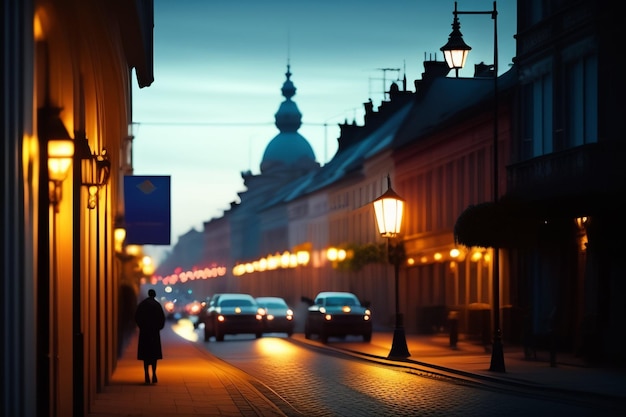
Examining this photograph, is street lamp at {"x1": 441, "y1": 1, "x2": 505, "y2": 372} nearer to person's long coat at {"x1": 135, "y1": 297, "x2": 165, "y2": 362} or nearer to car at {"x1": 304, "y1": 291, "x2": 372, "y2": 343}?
person's long coat at {"x1": 135, "y1": 297, "x2": 165, "y2": 362}

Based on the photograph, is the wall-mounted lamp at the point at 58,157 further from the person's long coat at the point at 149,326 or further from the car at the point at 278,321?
the car at the point at 278,321

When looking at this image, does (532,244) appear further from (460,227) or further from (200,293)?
(200,293)

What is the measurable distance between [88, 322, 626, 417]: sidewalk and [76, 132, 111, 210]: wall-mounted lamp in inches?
142

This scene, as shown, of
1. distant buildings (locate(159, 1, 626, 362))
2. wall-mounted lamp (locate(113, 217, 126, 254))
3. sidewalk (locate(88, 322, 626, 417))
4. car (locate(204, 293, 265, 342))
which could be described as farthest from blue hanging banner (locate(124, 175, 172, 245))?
car (locate(204, 293, 265, 342))

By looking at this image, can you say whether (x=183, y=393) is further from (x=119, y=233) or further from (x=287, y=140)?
(x=287, y=140)

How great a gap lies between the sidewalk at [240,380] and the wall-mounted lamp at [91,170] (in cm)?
359

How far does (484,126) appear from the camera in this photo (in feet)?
159

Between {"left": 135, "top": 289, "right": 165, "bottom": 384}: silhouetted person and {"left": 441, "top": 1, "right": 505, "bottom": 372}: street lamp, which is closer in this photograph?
{"left": 135, "top": 289, "right": 165, "bottom": 384}: silhouetted person

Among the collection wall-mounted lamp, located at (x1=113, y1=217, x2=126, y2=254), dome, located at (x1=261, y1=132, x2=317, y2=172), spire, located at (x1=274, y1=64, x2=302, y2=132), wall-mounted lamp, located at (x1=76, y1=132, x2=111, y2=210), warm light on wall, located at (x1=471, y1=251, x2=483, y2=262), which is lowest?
warm light on wall, located at (x1=471, y1=251, x2=483, y2=262)

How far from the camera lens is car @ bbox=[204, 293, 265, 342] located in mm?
51781

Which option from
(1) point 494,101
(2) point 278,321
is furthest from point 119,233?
(2) point 278,321

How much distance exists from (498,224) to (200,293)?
152 meters

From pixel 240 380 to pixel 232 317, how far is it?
24018 mm

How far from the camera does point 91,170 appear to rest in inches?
646
